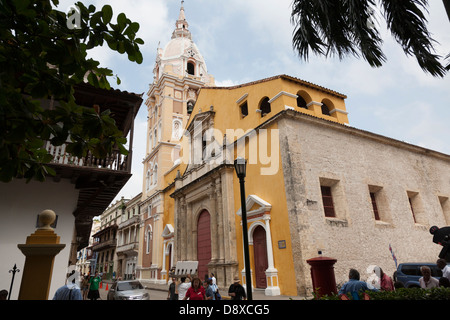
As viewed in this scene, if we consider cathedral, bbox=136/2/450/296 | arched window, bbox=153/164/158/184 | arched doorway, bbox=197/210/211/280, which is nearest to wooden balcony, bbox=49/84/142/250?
cathedral, bbox=136/2/450/296

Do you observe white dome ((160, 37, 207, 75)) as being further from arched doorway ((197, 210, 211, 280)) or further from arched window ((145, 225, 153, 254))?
arched doorway ((197, 210, 211, 280))

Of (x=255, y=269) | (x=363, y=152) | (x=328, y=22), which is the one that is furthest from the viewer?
(x=363, y=152)

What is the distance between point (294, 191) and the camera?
38.7 feet

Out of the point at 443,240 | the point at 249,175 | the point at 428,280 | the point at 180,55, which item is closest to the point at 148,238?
the point at 249,175

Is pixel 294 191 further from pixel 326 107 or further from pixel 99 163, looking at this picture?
pixel 99 163

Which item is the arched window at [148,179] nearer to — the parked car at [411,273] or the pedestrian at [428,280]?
the parked car at [411,273]

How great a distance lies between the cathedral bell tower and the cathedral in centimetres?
406

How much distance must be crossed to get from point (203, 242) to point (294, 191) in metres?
8.54

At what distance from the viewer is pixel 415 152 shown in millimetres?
18047

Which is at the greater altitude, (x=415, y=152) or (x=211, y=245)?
(x=415, y=152)

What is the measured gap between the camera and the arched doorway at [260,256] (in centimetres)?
1275
